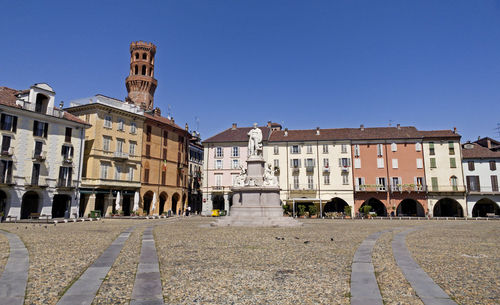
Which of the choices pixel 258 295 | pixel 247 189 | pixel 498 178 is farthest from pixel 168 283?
pixel 498 178

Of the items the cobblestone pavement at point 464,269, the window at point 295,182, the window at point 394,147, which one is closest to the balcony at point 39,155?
the window at point 295,182

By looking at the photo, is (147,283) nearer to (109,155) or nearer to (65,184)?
(65,184)

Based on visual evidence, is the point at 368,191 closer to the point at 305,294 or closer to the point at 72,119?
the point at 72,119

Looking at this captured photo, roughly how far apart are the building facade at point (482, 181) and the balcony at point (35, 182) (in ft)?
166

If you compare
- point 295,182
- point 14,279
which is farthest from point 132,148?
point 14,279

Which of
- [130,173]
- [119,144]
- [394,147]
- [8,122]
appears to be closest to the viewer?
[8,122]

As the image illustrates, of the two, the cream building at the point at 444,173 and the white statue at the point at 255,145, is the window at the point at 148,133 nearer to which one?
the white statue at the point at 255,145

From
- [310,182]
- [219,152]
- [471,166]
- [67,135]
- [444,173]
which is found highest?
[219,152]

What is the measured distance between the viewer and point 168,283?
241 inches

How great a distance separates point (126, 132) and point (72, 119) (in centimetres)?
744

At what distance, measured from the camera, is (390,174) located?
4662 centimetres

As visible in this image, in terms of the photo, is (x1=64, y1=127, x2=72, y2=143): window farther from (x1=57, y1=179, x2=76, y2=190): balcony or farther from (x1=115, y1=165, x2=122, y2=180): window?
(x1=115, y1=165, x2=122, y2=180): window

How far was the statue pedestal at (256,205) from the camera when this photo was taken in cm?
2125

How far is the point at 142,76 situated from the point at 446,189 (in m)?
52.5
